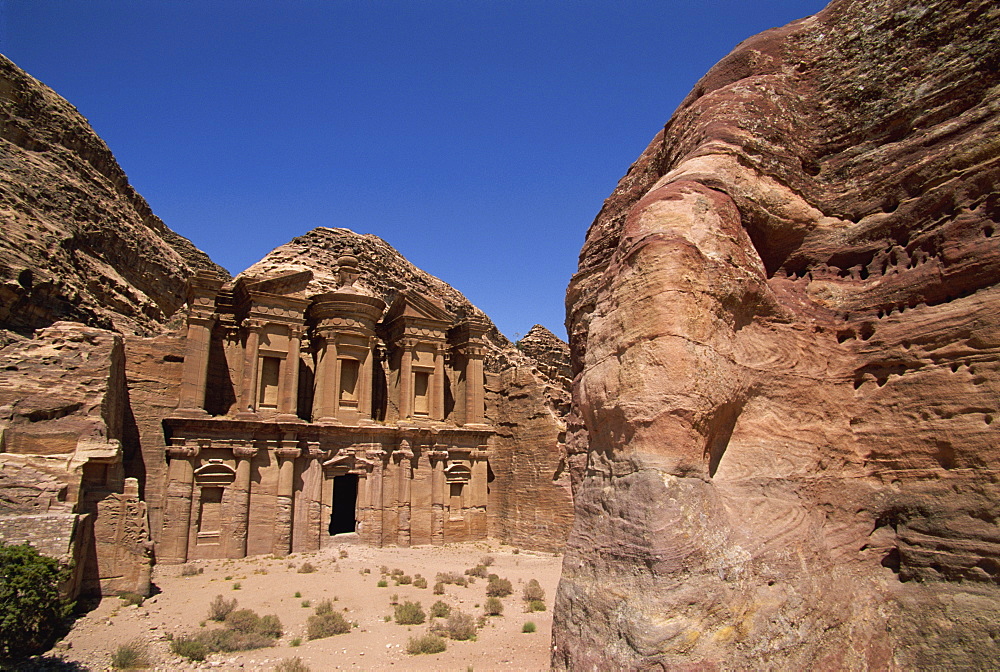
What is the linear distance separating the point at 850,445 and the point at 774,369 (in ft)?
2.19

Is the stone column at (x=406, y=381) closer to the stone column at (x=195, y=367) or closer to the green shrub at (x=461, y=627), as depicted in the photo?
the stone column at (x=195, y=367)

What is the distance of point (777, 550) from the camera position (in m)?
3.59

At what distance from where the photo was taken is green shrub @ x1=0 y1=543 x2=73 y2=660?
10.5 m

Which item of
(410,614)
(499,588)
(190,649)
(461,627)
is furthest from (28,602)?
(499,588)

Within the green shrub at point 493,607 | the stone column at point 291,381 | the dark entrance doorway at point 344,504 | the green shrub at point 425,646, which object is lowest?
the green shrub at point 425,646

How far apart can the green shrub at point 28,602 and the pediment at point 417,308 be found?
64.8 ft

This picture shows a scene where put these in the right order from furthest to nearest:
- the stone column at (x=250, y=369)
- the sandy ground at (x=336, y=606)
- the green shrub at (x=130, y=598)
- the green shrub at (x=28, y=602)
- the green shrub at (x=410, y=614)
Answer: the stone column at (x=250, y=369) < the green shrub at (x=130, y=598) < the green shrub at (x=410, y=614) < the sandy ground at (x=336, y=606) < the green shrub at (x=28, y=602)

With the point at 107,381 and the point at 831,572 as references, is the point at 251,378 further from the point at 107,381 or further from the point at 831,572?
the point at 831,572

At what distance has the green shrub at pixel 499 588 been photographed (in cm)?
1717

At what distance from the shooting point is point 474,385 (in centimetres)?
3125

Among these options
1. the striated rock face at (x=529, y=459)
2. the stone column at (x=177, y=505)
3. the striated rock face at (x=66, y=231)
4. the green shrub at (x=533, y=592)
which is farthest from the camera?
the striated rock face at (x=529, y=459)

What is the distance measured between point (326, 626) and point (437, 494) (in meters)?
14.9

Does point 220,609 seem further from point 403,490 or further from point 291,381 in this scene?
point 291,381

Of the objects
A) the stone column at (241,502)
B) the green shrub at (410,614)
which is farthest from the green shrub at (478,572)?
the stone column at (241,502)
